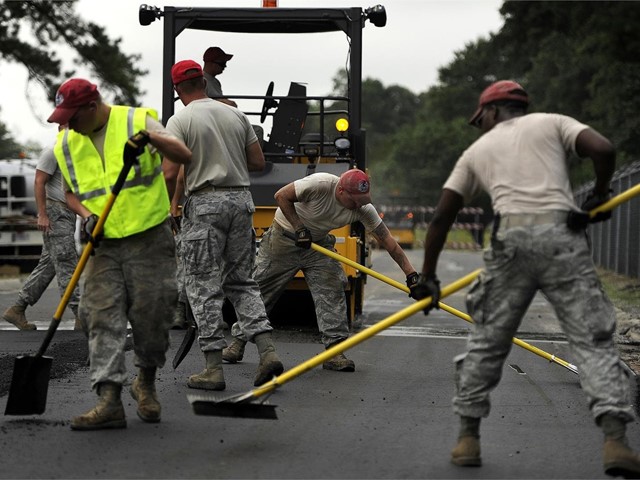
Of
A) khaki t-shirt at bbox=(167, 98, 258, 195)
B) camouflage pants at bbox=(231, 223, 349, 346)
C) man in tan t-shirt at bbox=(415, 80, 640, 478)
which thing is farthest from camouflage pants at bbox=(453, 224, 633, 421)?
camouflage pants at bbox=(231, 223, 349, 346)

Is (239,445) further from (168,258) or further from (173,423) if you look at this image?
(168,258)

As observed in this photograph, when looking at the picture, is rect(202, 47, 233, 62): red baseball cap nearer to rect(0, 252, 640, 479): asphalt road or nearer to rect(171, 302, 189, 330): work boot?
rect(171, 302, 189, 330): work boot

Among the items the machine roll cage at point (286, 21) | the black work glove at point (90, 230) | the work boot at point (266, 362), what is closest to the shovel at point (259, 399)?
the black work glove at point (90, 230)

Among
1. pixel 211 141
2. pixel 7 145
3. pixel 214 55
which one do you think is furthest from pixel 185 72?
pixel 7 145

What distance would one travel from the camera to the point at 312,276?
9062mm

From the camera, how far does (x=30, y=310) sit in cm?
1313

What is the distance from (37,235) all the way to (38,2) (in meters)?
8.05

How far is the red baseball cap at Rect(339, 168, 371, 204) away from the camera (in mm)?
8547

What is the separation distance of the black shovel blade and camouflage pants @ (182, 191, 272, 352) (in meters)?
1.38

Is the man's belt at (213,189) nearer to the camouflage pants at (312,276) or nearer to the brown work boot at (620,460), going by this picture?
the camouflage pants at (312,276)

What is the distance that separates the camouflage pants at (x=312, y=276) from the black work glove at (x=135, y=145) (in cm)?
296

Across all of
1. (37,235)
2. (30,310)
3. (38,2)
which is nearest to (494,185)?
(30,310)

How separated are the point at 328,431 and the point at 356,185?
8.87ft

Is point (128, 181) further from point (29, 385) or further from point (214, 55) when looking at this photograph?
point (214, 55)
